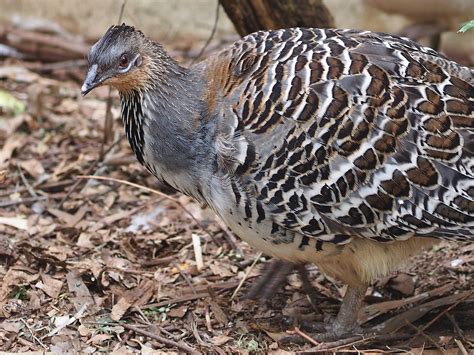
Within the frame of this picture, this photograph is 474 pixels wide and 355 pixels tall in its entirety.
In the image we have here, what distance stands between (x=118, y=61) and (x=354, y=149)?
4.59 ft

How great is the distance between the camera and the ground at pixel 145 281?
4.81 m

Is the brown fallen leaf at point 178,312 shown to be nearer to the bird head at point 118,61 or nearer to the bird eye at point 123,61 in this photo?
the bird head at point 118,61

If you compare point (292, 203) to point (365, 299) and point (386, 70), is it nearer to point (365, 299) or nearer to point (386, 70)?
point (386, 70)

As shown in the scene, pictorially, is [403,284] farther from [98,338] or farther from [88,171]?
[88,171]

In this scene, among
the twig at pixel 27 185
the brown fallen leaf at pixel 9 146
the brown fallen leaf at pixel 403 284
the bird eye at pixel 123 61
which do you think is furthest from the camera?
the brown fallen leaf at pixel 9 146

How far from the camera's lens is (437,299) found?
517cm

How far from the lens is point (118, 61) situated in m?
4.66

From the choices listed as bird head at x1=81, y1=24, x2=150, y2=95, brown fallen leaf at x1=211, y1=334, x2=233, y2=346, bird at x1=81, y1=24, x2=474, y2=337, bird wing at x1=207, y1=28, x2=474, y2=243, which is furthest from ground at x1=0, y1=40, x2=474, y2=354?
bird head at x1=81, y1=24, x2=150, y2=95

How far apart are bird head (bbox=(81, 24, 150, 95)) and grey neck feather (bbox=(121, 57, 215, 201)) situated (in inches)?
3.7

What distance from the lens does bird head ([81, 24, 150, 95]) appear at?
463 cm

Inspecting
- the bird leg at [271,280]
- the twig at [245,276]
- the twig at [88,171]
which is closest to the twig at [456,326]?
the bird leg at [271,280]

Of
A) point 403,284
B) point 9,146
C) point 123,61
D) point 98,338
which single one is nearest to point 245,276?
point 403,284

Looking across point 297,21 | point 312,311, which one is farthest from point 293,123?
point 297,21

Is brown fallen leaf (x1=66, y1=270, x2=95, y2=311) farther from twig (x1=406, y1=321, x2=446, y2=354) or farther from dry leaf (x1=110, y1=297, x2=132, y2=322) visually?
twig (x1=406, y1=321, x2=446, y2=354)
